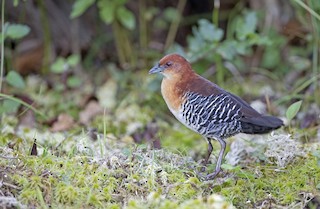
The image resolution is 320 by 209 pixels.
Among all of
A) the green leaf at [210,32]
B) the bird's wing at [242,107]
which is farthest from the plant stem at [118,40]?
the bird's wing at [242,107]

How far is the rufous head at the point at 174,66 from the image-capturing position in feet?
13.3

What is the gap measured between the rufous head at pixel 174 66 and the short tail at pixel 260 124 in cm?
54

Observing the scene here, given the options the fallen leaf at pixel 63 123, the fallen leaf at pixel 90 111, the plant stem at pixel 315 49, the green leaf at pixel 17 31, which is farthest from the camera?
the fallen leaf at pixel 90 111

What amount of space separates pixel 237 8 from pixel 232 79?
3.44ft

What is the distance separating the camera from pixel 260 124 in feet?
12.3

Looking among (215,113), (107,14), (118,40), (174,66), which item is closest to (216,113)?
(215,113)

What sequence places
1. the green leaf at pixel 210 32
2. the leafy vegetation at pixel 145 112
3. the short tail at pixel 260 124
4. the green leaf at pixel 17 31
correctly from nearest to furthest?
the leafy vegetation at pixel 145 112 → the short tail at pixel 260 124 → the green leaf at pixel 17 31 → the green leaf at pixel 210 32

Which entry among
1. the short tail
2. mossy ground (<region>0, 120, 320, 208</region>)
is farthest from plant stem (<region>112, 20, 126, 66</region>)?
the short tail

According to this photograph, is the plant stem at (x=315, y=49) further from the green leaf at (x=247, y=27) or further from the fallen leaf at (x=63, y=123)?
the fallen leaf at (x=63, y=123)

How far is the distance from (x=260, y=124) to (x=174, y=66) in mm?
715

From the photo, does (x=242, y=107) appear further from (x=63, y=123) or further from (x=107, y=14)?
(x=107, y=14)

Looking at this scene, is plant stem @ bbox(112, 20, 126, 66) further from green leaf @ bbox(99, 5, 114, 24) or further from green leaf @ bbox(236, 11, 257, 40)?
green leaf @ bbox(236, 11, 257, 40)

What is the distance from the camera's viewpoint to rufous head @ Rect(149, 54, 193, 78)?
4.05 m

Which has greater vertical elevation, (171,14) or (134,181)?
(171,14)
